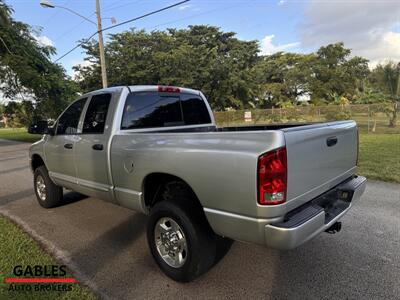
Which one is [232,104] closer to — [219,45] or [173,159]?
[219,45]

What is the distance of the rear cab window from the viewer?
3.89 m

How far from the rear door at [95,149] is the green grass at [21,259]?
94 cm

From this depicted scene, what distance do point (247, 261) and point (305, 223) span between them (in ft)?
3.96

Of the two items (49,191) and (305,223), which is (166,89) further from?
(49,191)

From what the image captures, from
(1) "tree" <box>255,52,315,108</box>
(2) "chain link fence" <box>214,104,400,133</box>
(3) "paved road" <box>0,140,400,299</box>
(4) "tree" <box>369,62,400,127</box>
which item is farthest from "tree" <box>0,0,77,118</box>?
(1) "tree" <box>255,52,315,108</box>

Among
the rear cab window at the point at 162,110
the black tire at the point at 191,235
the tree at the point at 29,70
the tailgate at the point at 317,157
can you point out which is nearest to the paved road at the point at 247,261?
the black tire at the point at 191,235

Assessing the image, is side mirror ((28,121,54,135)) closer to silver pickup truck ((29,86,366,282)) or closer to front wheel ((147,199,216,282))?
silver pickup truck ((29,86,366,282))

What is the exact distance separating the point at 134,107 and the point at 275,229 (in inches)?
93.1

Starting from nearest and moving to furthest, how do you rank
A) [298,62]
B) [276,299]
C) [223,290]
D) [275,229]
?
[275,229], [276,299], [223,290], [298,62]

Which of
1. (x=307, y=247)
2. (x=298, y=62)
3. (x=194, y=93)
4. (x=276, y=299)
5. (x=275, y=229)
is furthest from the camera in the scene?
(x=298, y=62)

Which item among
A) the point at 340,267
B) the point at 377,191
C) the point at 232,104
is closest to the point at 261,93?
the point at 232,104

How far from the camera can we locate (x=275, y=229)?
2367mm

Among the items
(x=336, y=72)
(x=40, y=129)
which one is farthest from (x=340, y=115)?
(x=336, y=72)

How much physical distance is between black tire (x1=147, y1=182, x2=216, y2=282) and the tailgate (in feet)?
2.92
